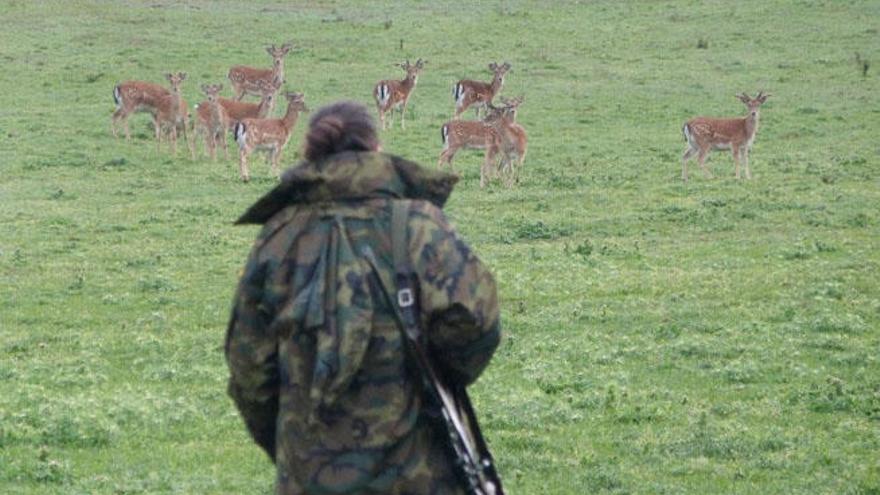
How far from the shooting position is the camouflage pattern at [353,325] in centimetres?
468

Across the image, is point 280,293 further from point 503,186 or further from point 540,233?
point 503,186

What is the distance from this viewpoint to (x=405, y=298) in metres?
4.68

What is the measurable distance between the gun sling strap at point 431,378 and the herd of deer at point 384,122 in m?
15.9

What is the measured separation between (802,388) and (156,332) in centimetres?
502

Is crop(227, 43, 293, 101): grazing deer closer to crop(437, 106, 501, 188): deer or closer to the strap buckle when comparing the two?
crop(437, 106, 501, 188): deer

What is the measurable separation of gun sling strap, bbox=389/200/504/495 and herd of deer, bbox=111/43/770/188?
15.9 metres

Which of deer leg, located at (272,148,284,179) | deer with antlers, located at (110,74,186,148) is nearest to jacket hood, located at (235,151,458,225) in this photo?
deer leg, located at (272,148,284,179)

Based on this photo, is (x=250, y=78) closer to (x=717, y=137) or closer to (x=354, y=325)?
(x=717, y=137)

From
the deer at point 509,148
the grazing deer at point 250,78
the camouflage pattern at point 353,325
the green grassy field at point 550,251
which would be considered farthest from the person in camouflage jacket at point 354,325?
the grazing deer at point 250,78

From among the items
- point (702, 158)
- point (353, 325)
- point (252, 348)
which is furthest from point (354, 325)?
point (702, 158)

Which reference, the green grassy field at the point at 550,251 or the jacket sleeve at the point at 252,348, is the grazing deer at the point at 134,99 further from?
the jacket sleeve at the point at 252,348

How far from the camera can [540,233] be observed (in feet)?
55.9

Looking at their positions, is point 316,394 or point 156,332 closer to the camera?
point 316,394

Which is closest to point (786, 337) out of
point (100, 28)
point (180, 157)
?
point (180, 157)
